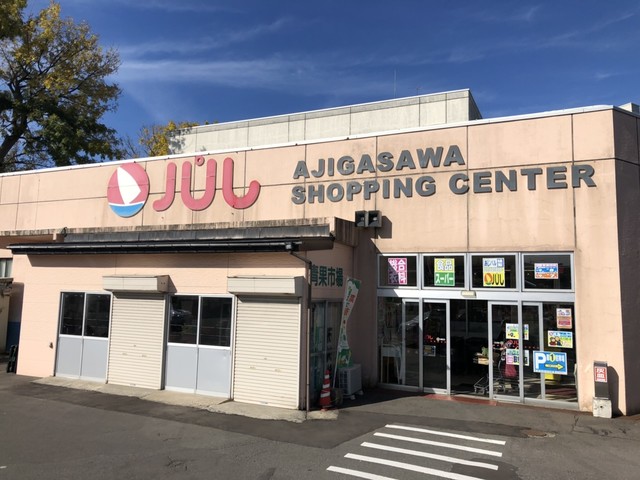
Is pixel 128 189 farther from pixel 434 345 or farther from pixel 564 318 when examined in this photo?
pixel 564 318

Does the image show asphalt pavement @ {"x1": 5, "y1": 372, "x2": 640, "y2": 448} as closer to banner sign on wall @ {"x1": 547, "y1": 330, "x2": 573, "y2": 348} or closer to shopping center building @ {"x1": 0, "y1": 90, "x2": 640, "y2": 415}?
shopping center building @ {"x1": 0, "y1": 90, "x2": 640, "y2": 415}

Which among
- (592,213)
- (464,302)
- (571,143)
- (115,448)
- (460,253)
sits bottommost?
(115,448)

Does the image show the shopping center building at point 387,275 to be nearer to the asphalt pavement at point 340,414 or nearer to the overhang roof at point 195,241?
the overhang roof at point 195,241

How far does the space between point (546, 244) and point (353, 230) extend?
5001mm

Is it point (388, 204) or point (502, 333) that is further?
point (388, 204)

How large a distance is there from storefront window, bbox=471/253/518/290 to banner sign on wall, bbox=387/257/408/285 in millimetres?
1825

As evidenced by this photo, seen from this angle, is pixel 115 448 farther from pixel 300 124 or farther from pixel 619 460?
pixel 300 124

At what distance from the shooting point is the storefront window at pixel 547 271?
38.4 ft

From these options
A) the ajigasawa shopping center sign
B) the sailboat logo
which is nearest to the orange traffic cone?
the ajigasawa shopping center sign

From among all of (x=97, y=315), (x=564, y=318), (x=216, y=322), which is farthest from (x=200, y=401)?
(x=564, y=318)

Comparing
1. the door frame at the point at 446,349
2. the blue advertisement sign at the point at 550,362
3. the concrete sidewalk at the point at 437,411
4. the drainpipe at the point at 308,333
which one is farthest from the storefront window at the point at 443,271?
the drainpipe at the point at 308,333

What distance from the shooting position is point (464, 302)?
41.2 feet

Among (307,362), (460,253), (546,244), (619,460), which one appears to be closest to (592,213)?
(546,244)

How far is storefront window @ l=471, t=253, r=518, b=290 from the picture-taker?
12.2m
